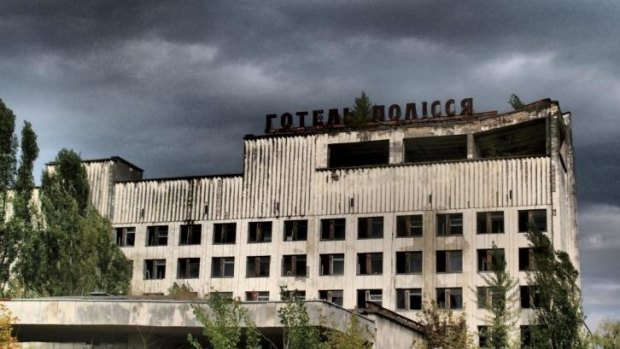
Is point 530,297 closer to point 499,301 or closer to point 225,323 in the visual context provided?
point 499,301

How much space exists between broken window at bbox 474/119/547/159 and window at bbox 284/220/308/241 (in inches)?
526

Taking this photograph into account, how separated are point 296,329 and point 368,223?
1402 inches

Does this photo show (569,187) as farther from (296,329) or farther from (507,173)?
(296,329)

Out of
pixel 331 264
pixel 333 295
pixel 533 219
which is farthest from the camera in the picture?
pixel 331 264

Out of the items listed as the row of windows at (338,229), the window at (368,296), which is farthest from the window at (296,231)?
the window at (368,296)

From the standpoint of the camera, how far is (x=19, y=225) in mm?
58719

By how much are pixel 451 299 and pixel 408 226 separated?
5.79 meters

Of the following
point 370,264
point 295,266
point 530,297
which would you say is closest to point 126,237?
point 295,266

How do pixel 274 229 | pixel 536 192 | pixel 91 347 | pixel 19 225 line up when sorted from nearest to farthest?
pixel 91 347 < pixel 19 225 < pixel 536 192 < pixel 274 229

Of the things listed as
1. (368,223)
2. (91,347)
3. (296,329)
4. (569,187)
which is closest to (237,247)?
(368,223)

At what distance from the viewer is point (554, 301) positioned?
181 feet

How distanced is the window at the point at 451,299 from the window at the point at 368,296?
4046mm

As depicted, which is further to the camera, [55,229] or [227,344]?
[55,229]

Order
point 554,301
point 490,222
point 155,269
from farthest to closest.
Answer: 1. point 155,269
2. point 490,222
3. point 554,301
